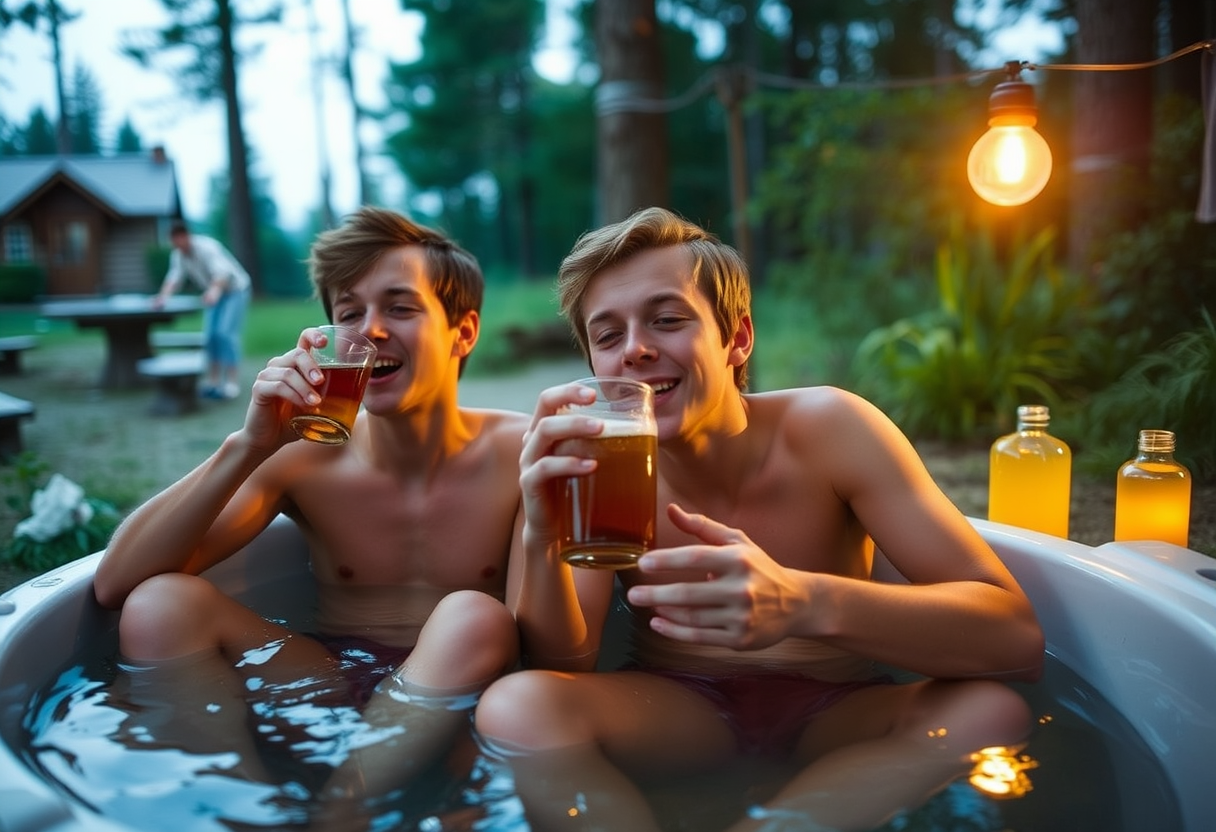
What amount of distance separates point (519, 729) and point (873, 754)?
23.9 inches

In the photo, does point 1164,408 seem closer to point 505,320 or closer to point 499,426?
point 499,426

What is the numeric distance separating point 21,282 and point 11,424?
76cm

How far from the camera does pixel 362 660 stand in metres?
2.31

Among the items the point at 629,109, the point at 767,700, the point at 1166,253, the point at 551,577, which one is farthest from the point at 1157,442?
the point at 629,109

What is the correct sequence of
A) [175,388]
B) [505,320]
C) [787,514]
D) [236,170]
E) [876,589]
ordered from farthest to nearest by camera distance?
[505,320] < [236,170] < [175,388] < [787,514] < [876,589]

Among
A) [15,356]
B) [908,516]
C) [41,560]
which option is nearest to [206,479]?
[908,516]

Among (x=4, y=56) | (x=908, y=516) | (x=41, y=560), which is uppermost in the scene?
(x=4, y=56)

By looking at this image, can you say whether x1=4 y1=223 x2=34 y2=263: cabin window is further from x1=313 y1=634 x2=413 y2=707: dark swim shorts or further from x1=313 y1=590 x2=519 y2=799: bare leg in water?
x1=313 y1=590 x2=519 y2=799: bare leg in water

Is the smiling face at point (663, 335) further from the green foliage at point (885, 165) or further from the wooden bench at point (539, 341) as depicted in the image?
the wooden bench at point (539, 341)

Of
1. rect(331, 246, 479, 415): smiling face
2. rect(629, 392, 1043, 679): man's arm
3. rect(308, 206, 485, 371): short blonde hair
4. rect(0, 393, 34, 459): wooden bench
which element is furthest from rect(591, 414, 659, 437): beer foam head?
rect(0, 393, 34, 459): wooden bench

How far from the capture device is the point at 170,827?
1.54 meters

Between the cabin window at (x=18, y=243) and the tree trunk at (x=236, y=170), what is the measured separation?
7.14ft

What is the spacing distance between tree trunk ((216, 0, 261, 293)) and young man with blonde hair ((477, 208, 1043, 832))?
5935mm

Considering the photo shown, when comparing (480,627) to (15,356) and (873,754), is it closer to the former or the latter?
(873,754)
